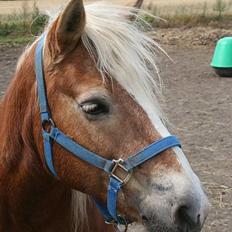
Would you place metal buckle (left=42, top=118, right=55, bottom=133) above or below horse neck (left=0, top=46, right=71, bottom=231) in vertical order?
above

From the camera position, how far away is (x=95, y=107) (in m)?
1.99

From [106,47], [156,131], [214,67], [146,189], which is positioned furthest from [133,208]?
[214,67]

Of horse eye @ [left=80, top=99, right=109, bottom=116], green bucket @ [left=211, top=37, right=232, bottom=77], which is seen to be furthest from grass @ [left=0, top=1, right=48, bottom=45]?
horse eye @ [left=80, top=99, right=109, bottom=116]

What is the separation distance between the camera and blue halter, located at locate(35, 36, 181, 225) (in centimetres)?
192

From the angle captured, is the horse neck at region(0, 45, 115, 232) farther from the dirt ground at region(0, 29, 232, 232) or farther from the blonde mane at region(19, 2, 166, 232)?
the dirt ground at region(0, 29, 232, 232)

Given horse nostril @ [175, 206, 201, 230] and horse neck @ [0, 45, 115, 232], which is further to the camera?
horse neck @ [0, 45, 115, 232]

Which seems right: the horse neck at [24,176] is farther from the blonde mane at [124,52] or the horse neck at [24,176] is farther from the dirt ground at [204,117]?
the dirt ground at [204,117]

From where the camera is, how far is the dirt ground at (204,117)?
479cm

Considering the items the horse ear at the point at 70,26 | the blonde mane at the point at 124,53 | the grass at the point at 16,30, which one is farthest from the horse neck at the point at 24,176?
the grass at the point at 16,30

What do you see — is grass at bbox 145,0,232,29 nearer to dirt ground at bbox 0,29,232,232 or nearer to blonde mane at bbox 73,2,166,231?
dirt ground at bbox 0,29,232,232

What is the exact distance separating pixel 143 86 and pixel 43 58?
17.6 inches

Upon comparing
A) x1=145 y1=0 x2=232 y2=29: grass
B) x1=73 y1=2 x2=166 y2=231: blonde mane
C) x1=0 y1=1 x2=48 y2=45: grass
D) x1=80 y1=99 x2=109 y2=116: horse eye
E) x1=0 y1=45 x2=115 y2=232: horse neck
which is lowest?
x1=145 y1=0 x2=232 y2=29: grass

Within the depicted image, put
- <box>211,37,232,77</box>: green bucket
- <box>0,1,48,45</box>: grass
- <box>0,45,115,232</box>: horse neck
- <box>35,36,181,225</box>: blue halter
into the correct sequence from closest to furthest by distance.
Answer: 1. <box>35,36,181,225</box>: blue halter
2. <box>0,45,115,232</box>: horse neck
3. <box>211,37,232,77</box>: green bucket
4. <box>0,1,48,45</box>: grass

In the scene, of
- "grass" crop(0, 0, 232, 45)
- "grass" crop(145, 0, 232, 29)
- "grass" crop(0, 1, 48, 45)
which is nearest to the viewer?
"grass" crop(0, 1, 48, 45)
